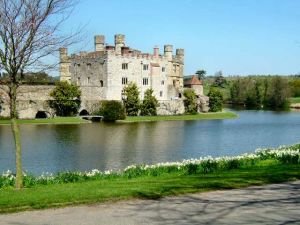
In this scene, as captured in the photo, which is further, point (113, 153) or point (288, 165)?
point (113, 153)

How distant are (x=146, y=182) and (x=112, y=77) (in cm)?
5439

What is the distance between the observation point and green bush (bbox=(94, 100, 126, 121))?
197ft

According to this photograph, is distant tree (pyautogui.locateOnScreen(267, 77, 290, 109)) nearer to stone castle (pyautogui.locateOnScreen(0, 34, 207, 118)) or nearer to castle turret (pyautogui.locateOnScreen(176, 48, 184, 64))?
castle turret (pyautogui.locateOnScreen(176, 48, 184, 64))

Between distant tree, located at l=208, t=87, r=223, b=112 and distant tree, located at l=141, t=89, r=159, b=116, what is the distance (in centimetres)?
1336

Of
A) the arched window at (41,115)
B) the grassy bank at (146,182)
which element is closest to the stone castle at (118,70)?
the arched window at (41,115)

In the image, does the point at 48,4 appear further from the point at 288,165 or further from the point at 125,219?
the point at 288,165

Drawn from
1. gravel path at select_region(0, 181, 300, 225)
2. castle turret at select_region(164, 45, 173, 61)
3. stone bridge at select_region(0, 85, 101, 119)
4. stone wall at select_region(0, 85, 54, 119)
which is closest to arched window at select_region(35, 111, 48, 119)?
stone bridge at select_region(0, 85, 101, 119)

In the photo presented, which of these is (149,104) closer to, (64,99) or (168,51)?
(64,99)

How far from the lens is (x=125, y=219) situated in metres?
8.64

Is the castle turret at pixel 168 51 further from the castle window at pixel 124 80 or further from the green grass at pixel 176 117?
the green grass at pixel 176 117

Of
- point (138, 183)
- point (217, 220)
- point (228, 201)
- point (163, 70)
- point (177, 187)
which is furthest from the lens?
point (163, 70)

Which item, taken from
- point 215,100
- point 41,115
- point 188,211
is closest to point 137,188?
point 188,211

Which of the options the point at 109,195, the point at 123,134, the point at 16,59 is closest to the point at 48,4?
the point at 16,59

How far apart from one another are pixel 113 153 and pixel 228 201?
19843mm
